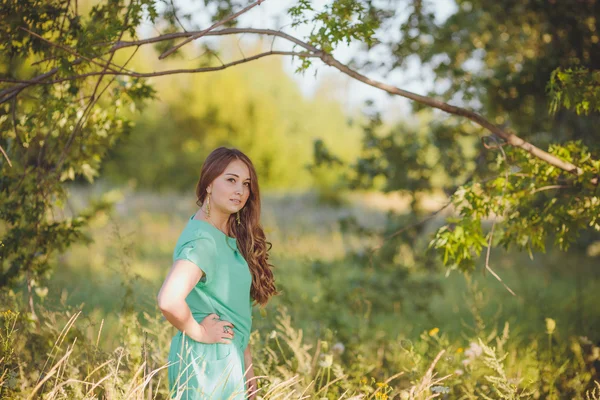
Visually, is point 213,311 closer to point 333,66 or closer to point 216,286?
point 216,286

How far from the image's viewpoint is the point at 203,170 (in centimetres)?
295

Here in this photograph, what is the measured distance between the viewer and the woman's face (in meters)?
2.86

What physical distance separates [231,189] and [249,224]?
0.80 ft

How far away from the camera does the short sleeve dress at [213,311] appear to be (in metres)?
2.66

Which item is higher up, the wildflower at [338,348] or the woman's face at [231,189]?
the woman's face at [231,189]

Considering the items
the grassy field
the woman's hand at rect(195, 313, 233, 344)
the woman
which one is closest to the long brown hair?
the woman

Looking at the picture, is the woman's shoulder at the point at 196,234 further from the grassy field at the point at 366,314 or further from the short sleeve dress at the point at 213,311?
the grassy field at the point at 366,314

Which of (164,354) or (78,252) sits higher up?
(78,252)

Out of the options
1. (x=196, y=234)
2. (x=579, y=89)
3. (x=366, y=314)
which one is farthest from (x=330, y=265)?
(x=196, y=234)

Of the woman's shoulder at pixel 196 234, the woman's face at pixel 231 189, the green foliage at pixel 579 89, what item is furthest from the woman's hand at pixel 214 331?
the green foliage at pixel 579 89

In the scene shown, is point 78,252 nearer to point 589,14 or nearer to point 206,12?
point 206,12

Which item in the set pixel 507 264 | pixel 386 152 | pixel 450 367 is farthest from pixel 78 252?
pixel 450 367

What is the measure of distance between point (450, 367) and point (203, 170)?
2.04 metres

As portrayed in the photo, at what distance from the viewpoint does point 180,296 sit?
8.11ft
